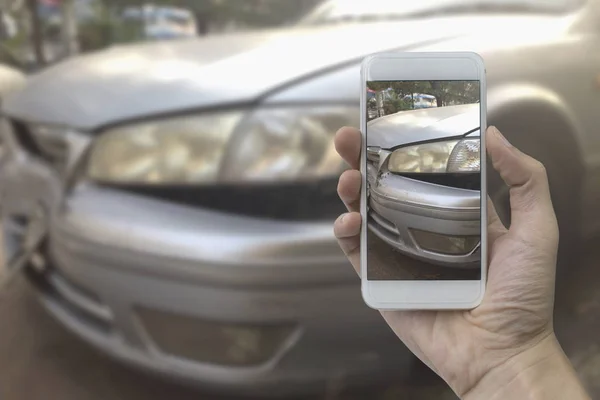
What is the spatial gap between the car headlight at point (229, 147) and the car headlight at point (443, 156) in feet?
0.79

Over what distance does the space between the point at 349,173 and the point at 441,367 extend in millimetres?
317

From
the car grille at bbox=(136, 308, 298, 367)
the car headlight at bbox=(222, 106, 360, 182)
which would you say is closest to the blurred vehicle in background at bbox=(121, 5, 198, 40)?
the car headlight at bbox=(222, 106, 360, 182)

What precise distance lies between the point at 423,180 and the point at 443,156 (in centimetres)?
5

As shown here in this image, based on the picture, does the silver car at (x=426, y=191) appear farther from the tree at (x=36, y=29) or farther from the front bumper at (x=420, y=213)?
the tree at (x=36, y=29)

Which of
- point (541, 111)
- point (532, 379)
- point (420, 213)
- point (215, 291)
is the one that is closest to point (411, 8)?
point (541, 111)

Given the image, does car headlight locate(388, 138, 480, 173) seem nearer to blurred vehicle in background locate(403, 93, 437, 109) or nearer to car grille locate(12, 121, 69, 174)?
blurred vehicle in background locate(403, 93, 437, 109)

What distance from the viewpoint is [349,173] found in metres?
0.96

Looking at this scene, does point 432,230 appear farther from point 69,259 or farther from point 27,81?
point 27,81

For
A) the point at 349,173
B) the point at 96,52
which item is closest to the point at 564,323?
the point at 349,173

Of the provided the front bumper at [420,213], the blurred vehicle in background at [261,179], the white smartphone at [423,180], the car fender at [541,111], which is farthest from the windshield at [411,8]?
the front bumper at [420,213]

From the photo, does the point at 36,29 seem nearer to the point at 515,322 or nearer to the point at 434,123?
the point at 434,123

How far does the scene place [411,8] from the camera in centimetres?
140

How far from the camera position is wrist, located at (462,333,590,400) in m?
0.89

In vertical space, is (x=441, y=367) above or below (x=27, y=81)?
below
